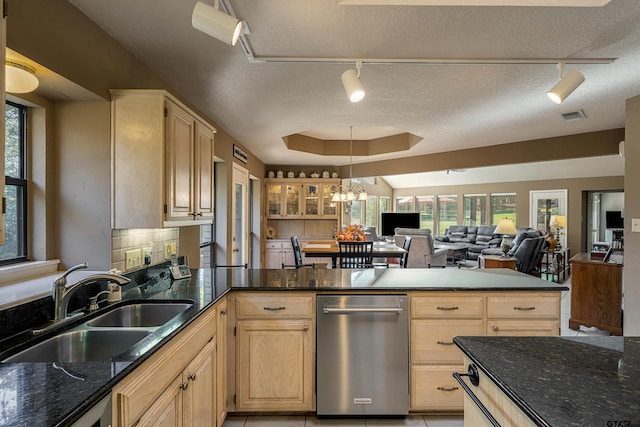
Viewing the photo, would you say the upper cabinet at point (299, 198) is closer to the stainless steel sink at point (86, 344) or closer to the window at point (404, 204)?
the stainless steel sink at point (86, 344)

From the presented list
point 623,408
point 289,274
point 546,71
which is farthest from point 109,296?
point 546,71

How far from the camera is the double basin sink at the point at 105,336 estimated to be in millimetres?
1316

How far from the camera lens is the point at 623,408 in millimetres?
823

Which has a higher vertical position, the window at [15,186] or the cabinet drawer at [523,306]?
the window at [15,186]

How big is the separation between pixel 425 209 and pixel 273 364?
9.93m

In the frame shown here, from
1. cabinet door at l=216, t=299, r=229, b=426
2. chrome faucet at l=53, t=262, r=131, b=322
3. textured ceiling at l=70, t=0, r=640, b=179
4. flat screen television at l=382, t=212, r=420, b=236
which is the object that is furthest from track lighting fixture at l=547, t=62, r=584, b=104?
flat screen television at l=382, t=212, r=420, b=236

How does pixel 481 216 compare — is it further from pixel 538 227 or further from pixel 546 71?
pixel 546 71

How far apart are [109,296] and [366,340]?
1509mm

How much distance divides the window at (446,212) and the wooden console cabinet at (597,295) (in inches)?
271

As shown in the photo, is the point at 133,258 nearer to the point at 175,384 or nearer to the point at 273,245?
the point at 175,384

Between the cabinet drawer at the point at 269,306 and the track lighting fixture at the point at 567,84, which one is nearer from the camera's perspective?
the track lighting fixture at the point at 567,84

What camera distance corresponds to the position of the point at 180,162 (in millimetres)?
2131

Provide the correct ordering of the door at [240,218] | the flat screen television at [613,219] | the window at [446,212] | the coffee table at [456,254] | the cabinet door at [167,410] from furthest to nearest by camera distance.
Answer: the window at [446,212] → the coffee table at [456,254] → the flat screen television at [613,219] → the door at [240,218] → the cabinet door at [167,410]

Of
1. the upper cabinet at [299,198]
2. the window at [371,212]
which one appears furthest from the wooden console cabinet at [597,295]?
the window at [371,212]
